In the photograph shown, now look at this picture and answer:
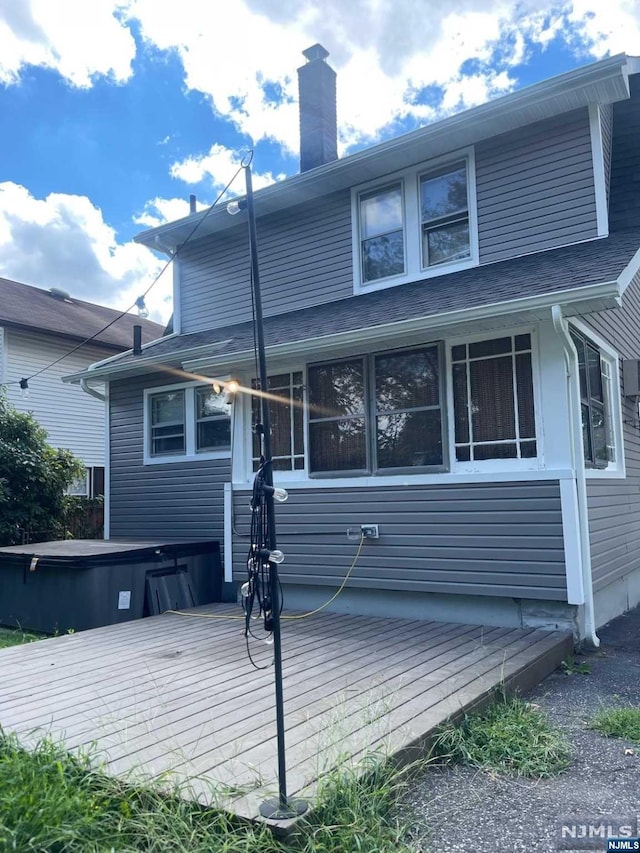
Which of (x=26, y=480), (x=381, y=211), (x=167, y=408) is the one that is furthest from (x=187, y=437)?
(x=381, y=211)

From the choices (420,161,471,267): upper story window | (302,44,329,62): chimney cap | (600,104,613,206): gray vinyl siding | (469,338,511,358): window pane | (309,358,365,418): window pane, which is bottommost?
(309,358,365,418): window pane

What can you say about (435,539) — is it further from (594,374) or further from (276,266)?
(276,266)

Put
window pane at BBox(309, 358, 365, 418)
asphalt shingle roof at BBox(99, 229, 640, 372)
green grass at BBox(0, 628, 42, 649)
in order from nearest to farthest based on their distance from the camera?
asphalt shingle roof at BBox(99, 229, 640, 372) < green grass at BBox(0, 628, 42, 649) < window pane at BBox(309, 358, 365, 418)

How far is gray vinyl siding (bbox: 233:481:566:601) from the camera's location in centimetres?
507

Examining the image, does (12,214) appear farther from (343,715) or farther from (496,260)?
(343,715)

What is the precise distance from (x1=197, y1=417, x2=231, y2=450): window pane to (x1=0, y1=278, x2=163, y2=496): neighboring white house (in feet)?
22.6

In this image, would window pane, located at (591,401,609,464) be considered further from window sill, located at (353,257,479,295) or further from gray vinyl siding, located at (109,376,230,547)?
gray vinyl siding, located at (109,376,230,547)

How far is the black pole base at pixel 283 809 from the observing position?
7.06 feet

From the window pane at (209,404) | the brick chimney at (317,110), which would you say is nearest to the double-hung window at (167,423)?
the window pane at (209,404)

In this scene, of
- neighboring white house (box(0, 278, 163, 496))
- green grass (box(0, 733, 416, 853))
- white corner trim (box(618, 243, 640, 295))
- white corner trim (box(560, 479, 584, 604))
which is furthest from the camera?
neighboring white house (box(0, 278, 163, 496))

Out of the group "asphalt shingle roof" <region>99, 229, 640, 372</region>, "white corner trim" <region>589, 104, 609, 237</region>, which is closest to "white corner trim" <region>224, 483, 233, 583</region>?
"asphalt shingle roof" <region>99, 229, 640, 372</region>

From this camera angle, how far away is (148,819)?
2197mm

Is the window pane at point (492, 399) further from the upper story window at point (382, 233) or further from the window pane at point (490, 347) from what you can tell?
the upper story window at point (382, 233)

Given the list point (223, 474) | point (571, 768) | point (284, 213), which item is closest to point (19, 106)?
point (284, 213)
